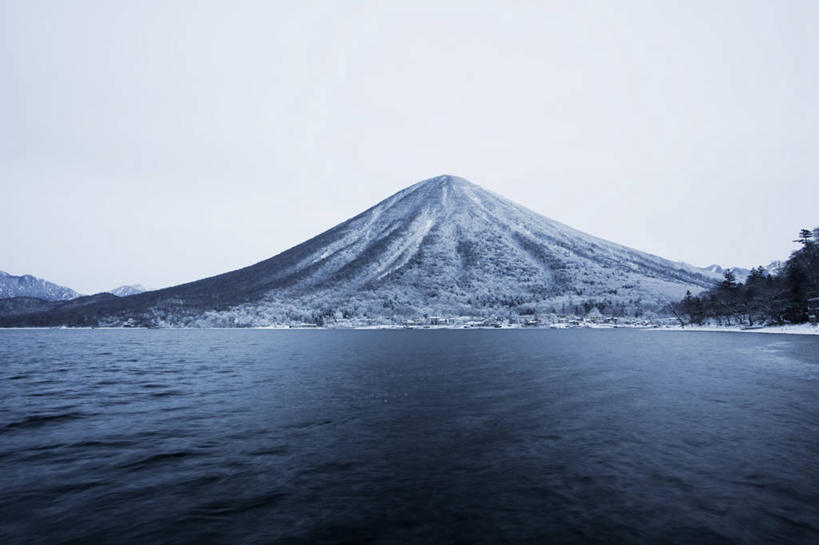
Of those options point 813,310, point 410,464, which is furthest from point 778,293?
point 410,464

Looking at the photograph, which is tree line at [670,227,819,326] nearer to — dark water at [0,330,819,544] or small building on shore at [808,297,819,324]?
small building on shore at [808,297,819,324]

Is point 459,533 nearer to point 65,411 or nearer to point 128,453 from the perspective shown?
point 128,453

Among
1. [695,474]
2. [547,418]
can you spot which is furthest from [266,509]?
[547,418]

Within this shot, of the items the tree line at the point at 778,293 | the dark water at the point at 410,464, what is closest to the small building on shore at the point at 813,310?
the tree line at the point at 778,293

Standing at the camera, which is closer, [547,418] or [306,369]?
[547,418]

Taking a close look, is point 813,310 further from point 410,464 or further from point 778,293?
point 410,464

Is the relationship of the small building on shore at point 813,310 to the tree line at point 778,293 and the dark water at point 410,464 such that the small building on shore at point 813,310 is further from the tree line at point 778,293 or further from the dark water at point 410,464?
the dark water at point 410,464
